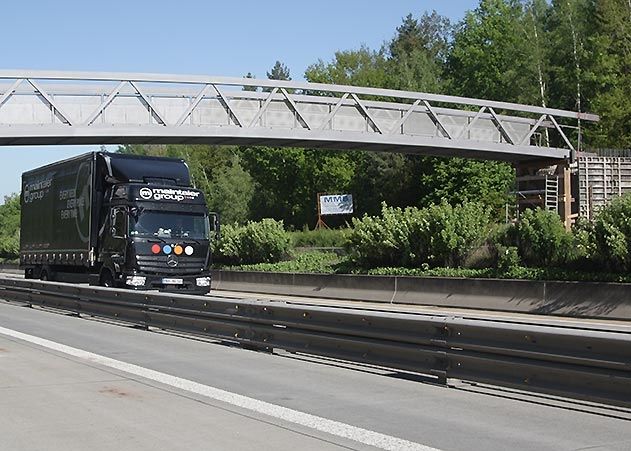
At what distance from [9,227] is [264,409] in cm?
11758

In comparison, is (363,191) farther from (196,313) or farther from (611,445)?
(611,445)

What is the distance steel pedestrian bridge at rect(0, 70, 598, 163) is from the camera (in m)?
33.7

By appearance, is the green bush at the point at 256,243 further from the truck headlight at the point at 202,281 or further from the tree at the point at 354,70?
the tree at the point at 354,70

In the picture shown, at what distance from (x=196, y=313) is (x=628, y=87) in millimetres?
50495

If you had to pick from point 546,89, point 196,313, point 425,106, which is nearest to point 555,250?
point 196,313

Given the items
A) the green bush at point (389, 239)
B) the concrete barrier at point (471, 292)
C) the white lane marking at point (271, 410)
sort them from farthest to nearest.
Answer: the green bush at point (389, 239)
the concrete barrier at point (471, 292)
the white lane marking at point (271, 410)

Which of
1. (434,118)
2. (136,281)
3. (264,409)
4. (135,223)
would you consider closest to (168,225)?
(135,223)

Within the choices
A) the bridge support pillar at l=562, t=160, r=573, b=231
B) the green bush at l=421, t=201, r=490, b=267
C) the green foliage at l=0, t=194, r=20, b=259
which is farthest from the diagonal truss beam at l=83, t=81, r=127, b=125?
the green foliage at l=0, t=194, r=20, b=259

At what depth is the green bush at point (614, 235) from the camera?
843 inches

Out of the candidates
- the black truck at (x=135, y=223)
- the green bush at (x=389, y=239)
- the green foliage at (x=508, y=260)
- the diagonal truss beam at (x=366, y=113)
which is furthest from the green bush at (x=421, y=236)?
the diagonal truss beam at (x=366, y=113)

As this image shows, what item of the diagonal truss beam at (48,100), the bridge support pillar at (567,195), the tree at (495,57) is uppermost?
the tree at (495,57)

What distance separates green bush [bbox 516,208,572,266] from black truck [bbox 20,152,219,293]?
363 inches

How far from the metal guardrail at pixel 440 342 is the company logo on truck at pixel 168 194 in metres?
8.13

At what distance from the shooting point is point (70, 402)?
31.2ft
